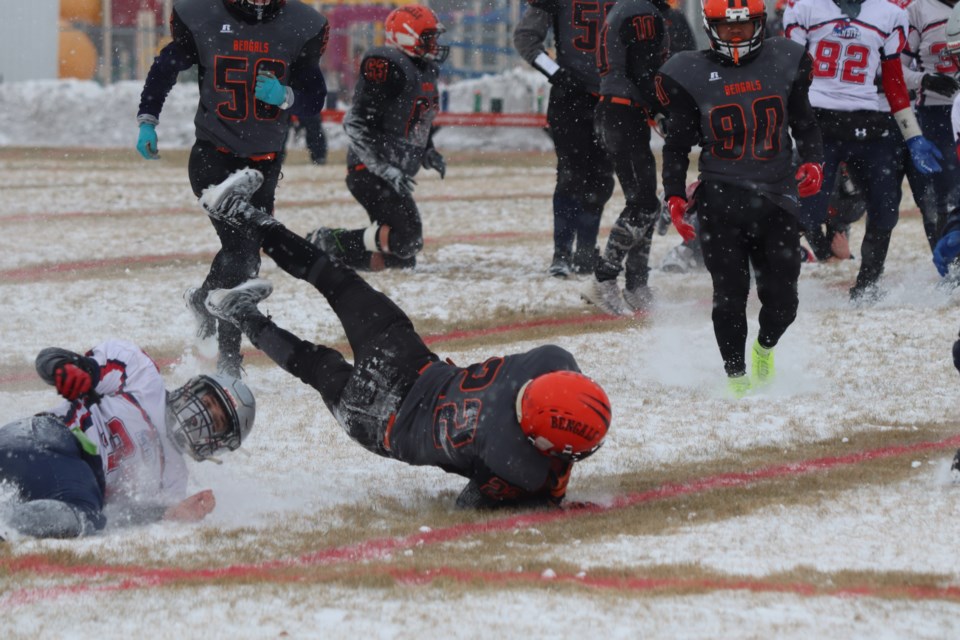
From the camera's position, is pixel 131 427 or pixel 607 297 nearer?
pixel 131 427

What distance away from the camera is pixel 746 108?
6418 millimetres

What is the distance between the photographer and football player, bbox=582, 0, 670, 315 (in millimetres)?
8477

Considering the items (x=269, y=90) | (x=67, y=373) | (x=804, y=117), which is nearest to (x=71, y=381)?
(x=67, y=373)

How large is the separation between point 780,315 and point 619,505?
1.98 meters

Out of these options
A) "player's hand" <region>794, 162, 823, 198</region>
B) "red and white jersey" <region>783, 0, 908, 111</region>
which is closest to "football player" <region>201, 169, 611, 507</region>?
"player's hand" <region>794, 162, 823, 198</region>

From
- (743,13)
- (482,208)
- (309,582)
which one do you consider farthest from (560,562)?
(482,208)

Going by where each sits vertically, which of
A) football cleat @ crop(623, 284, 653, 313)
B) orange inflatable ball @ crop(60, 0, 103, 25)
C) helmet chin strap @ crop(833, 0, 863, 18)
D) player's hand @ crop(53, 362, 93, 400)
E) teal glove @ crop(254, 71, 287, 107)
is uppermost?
helmet chin strap @ crop(833, 0, 863, 18)

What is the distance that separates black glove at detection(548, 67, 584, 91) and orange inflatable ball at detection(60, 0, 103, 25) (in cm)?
2095

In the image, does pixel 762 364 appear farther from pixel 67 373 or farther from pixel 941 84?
pixel 67 373

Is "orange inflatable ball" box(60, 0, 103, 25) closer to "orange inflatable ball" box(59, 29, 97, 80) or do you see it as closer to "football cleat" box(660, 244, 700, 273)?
"orange inflatable ball" box(59, 29, 97, 80)

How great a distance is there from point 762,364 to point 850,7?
2.64 meters

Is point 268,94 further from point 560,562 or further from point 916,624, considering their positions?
point 916,624

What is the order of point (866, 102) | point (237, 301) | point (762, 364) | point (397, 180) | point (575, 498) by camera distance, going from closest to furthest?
point (575, 498) < point (237, 301) < point (762, 364) < point (866, 102) < point (397, 180)

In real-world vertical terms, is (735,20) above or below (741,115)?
above
